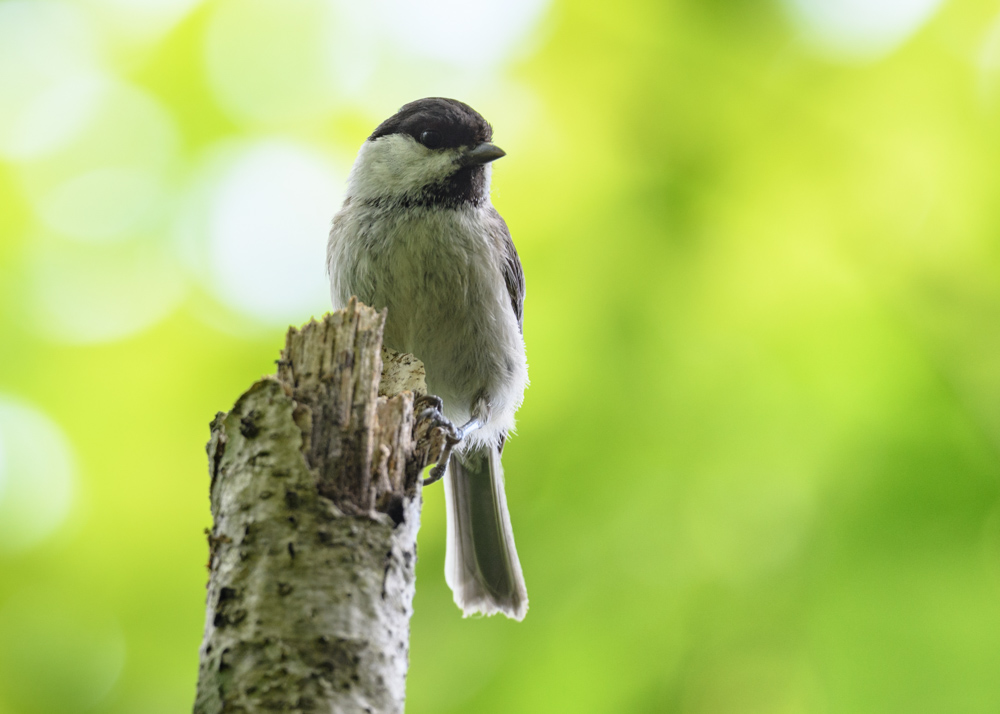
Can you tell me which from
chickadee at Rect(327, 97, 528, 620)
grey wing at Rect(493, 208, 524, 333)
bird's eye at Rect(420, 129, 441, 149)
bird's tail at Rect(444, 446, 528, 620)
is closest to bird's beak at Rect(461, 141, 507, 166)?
chickadee at Rect(327, 97, 528, 620)

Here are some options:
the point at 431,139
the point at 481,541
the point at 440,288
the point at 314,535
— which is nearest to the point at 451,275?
the point at 440,288

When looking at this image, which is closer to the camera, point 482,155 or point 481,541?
point 482,155

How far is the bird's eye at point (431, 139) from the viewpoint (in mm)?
3113

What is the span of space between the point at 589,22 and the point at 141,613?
10.6 ft

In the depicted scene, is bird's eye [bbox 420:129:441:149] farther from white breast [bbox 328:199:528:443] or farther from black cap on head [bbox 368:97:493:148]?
white breast [bbox 328:199:528:443]

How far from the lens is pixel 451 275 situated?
3.00m

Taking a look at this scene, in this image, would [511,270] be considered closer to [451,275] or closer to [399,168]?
[451,275]

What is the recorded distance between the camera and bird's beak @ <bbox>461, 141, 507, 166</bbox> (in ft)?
9.93

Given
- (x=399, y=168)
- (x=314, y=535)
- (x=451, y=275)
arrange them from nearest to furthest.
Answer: (x=314, y=535) < (x=451, y=275) < (x=399, y=168)

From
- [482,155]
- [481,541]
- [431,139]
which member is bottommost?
[481,541]

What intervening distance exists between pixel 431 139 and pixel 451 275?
1.84 ft

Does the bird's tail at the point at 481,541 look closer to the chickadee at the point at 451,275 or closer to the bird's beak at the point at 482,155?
the chickadee at the point at 451,275

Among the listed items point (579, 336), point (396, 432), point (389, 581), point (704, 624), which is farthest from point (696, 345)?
point (389, 581)

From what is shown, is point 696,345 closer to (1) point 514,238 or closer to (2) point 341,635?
(1) point 514,238
